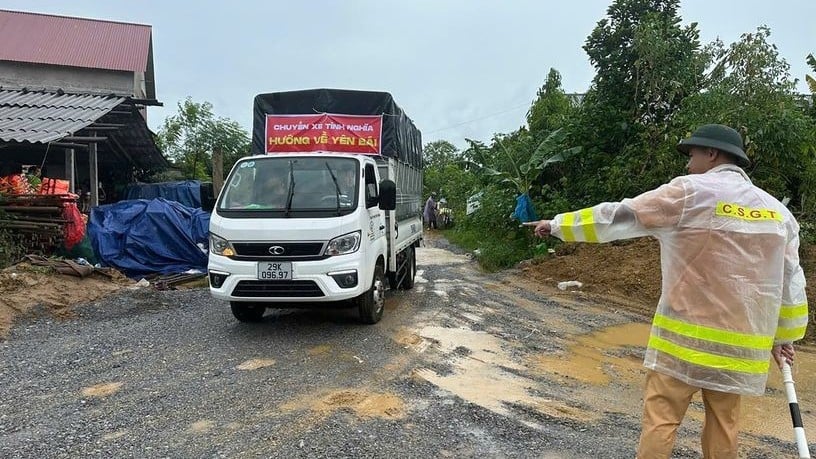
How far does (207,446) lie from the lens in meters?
3.76

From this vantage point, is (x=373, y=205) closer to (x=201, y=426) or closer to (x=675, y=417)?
(x=201, y=426)

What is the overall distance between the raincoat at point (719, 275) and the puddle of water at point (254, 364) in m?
3.68

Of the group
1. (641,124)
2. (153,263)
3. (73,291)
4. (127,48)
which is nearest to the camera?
(73,291)

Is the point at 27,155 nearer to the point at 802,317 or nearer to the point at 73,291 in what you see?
the point at 73,291

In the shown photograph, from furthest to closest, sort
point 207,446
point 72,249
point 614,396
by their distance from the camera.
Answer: point 72,249 < point 614,396 < point 207,446

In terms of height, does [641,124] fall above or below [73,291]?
above

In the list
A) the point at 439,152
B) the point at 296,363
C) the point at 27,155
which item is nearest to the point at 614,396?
the point at 296,363

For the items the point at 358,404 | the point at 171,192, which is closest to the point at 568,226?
the point at 358,404

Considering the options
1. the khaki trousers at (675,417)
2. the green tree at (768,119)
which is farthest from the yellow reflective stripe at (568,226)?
the green tree at (768,119)

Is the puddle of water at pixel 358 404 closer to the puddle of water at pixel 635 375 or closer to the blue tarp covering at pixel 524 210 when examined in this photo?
the puddle of water at pixel 635 375

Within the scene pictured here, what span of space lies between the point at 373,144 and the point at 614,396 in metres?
4.66

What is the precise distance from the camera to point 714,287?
2744 millimetres

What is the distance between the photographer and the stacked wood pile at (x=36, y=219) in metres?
9.04

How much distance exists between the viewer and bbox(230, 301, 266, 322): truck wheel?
23.0 ft
